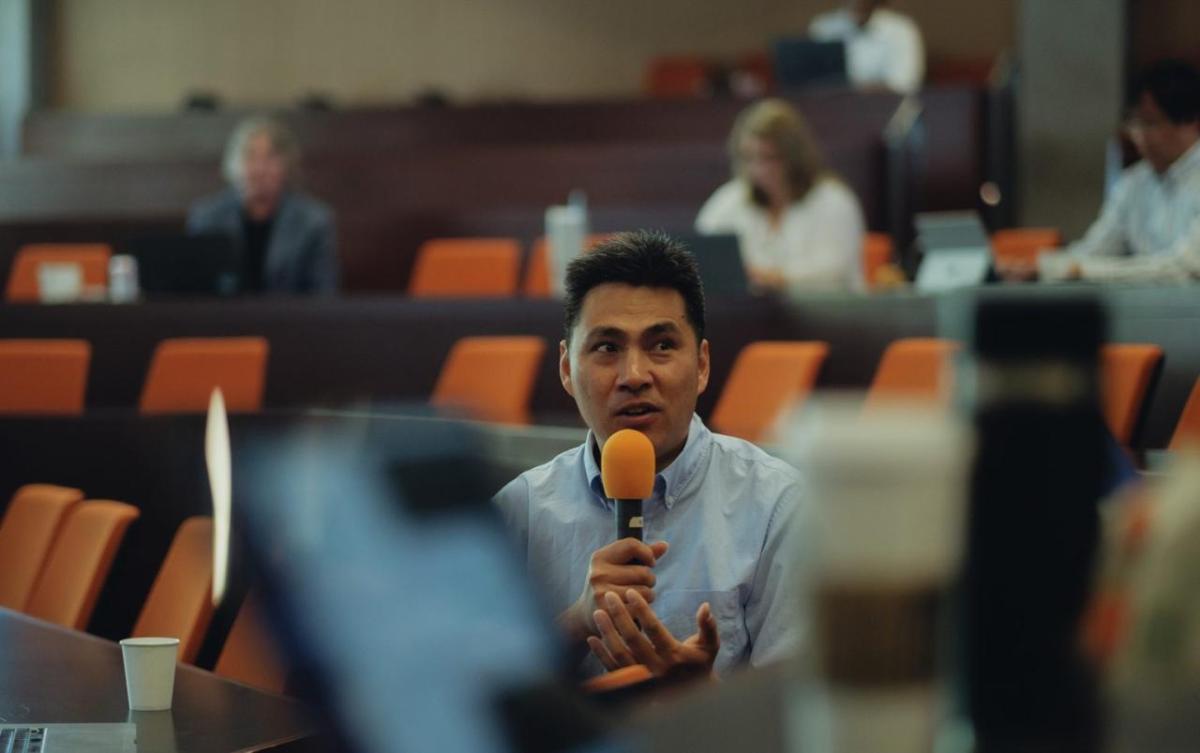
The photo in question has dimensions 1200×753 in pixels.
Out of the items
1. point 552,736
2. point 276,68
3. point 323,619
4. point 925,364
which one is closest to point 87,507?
point 925,364

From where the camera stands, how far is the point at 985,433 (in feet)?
2.46

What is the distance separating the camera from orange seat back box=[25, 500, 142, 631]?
3.52m

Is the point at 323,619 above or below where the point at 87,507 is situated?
above

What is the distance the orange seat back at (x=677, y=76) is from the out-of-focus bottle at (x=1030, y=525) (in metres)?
11.1

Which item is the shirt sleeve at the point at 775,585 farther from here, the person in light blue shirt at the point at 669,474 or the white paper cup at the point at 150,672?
the white paper cup at the point at 150,672

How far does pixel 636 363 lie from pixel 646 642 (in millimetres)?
361

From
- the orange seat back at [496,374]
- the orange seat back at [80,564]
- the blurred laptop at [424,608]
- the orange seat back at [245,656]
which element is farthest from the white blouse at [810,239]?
the blurred laptop at [424,608]

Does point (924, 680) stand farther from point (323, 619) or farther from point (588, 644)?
point (588, 644)

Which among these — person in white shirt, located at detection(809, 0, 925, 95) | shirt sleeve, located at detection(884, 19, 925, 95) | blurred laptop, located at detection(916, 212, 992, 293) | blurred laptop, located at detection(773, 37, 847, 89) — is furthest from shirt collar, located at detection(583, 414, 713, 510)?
shirt sleeve, located at detection(884, 19, 925, 95)

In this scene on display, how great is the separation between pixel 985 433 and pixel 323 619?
44 cm

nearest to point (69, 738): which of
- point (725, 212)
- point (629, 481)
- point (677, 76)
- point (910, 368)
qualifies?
point (629, 481)

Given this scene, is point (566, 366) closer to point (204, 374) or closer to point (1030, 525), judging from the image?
point (1030, 525)

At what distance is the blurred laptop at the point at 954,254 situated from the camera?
17.9 ft

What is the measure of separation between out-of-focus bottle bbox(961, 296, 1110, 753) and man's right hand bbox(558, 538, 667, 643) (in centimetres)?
91
